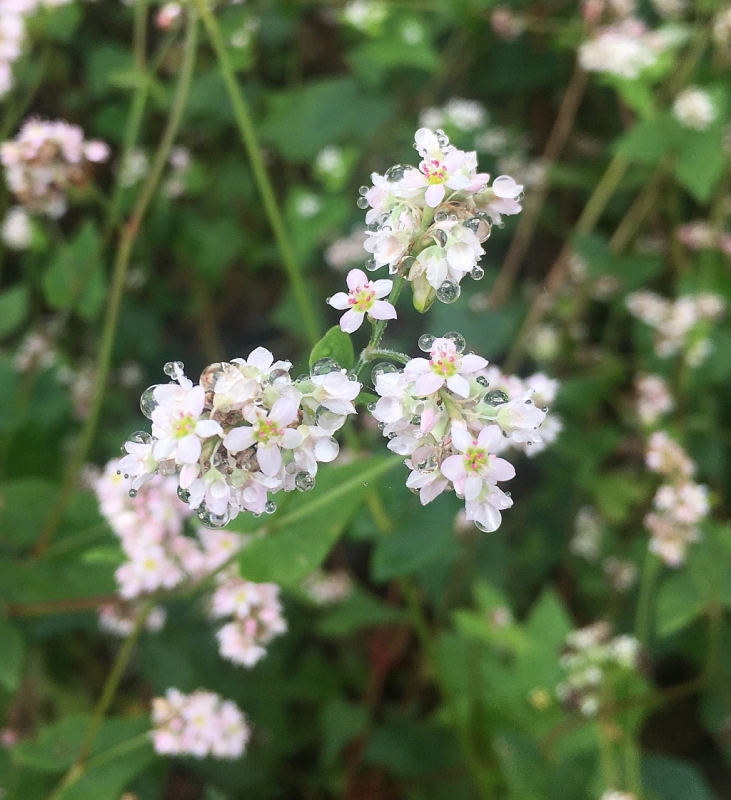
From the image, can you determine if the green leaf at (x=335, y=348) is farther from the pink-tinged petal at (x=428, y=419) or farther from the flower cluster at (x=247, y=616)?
the flower cluster at (x=247, y=616)

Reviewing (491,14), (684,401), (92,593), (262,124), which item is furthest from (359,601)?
(491,14)

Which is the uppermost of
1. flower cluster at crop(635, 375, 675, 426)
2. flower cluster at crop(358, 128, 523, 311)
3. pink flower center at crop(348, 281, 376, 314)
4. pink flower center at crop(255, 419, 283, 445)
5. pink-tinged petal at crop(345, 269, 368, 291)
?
flower cluster at crop(358, 128, 523, 311)

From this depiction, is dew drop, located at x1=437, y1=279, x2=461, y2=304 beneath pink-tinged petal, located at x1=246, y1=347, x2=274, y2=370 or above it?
above

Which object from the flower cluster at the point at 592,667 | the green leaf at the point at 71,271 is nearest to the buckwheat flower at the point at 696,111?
the flower cluster at the point at 592,667

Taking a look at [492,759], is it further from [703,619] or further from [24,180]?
[24,180]

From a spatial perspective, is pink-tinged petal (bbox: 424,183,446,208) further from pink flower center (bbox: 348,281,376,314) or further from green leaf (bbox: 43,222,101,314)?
green leaf (bbox: 43,222,101,314)

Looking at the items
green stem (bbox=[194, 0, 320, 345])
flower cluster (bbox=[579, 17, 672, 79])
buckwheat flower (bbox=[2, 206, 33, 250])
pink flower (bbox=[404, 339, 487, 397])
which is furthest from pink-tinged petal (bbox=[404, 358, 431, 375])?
buckwheat flower (bbox=[2, 206, 33, 250])

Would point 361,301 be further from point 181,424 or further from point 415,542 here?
point 415,542
